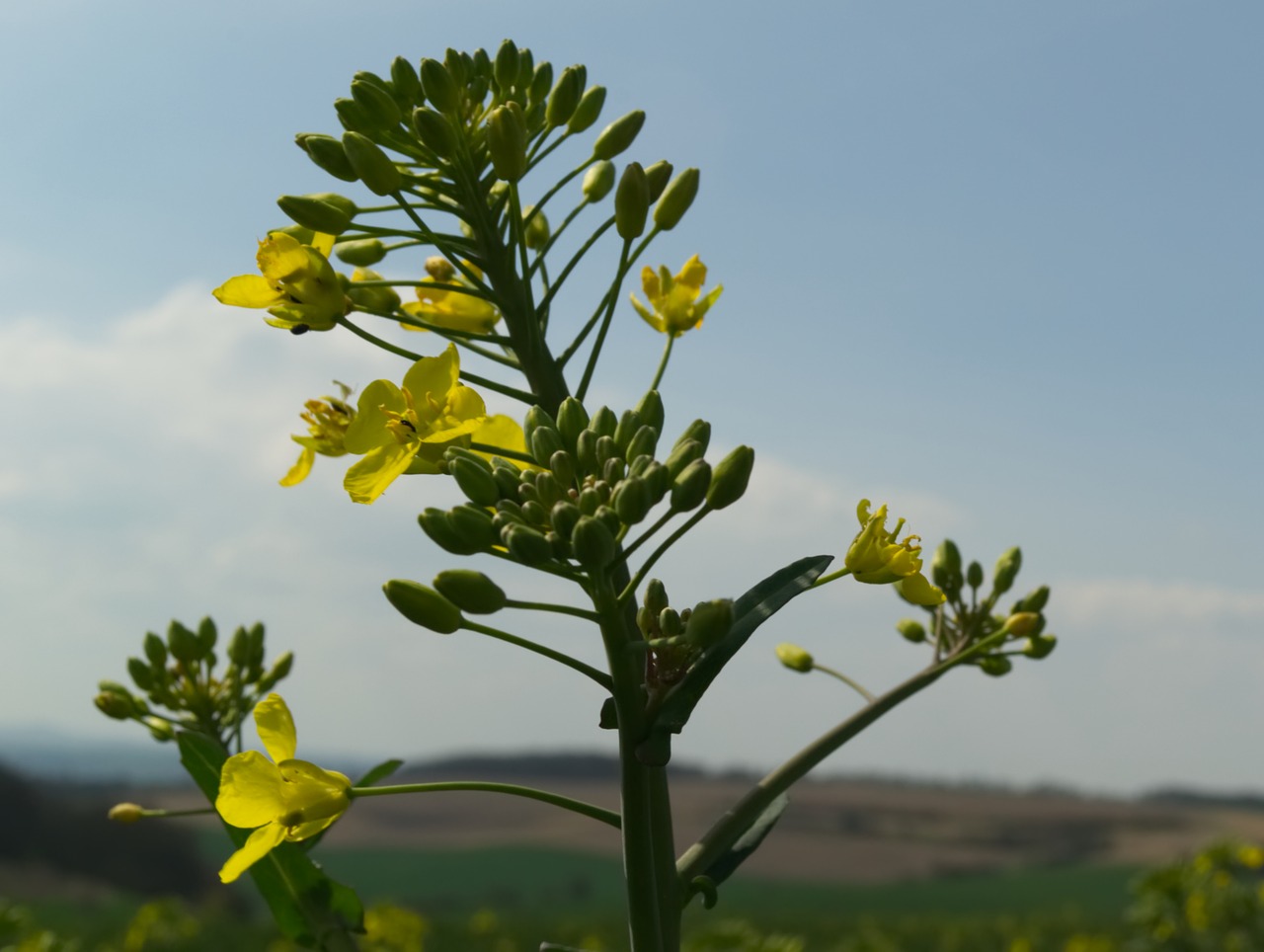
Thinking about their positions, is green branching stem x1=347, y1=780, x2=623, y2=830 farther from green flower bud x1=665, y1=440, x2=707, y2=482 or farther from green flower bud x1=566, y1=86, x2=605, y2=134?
green flower bud x1=566, y1=86, x2=605, y2=134

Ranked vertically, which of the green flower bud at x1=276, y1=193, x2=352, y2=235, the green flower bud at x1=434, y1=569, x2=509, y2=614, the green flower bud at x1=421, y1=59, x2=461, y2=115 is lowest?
the green flower bud at x1=434, y1=569, x2=509, y2=614

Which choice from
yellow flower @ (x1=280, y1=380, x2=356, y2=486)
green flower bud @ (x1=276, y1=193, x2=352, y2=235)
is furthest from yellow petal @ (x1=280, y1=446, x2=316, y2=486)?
green flower bud @ (x1=276, y1=193, x2=352, y2=235)

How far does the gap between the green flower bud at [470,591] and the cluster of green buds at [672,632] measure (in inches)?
9.7

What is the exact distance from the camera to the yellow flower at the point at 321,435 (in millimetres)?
2299

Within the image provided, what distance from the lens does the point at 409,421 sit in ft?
6.49

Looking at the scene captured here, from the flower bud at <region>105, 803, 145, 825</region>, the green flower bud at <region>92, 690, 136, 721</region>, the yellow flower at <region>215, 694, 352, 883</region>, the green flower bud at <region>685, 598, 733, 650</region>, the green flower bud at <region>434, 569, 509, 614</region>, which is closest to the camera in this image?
the green flower bud at <region>685, 598, 733, 650</region>

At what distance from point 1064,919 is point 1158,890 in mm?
11759

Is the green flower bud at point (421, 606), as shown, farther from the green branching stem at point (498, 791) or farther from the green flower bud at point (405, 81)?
the green flower bud at point (405, 81)

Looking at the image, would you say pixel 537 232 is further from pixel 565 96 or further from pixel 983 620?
pixel 983 620

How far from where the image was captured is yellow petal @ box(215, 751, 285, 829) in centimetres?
184

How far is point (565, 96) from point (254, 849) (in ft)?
5.22

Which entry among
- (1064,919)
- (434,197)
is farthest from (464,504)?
(1064,919)

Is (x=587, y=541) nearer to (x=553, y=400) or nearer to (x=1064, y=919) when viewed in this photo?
(x=553, y=400)

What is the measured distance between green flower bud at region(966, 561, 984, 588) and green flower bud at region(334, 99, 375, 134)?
172 centimetres
